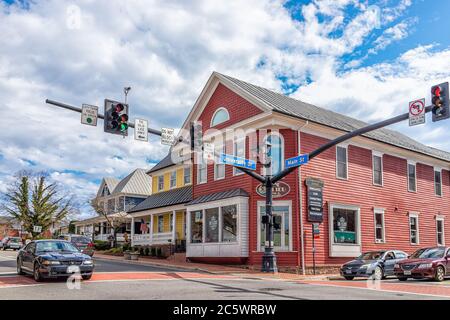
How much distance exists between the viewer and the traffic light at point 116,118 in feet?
53.0

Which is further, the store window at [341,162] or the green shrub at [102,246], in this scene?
the green shrub at [102,246]

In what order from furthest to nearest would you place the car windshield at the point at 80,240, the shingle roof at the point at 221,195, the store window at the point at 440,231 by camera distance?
1. the store window at the point at 440,231
2. the car windshield at the point at 80,240
3. the shingle roof at the point at 221,195

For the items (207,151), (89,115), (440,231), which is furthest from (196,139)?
(440,231)

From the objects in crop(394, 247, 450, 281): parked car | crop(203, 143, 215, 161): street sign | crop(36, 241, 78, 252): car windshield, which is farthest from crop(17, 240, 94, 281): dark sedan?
crop(394, 247, 450, 281): parked car

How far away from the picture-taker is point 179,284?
15461mm

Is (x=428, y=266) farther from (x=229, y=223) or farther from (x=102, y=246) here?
(x=102, y=246)

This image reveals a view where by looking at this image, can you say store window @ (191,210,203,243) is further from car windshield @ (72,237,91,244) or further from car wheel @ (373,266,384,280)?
car wheel @ (373,266,384,280)

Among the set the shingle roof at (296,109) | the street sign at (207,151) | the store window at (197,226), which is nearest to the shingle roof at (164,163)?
the store window at (197,226)

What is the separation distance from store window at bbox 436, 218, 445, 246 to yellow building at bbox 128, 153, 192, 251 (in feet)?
57.1

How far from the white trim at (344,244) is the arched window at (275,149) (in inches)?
146

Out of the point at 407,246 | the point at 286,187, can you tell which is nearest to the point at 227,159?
the point at 286,187

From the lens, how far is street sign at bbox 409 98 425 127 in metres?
15.5

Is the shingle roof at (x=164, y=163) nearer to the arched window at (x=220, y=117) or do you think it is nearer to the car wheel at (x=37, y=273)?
the arched window at (x=220, y=117)

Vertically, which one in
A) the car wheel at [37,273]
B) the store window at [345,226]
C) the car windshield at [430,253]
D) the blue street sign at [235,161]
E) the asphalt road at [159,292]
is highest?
the blue street sign at [235,161]
